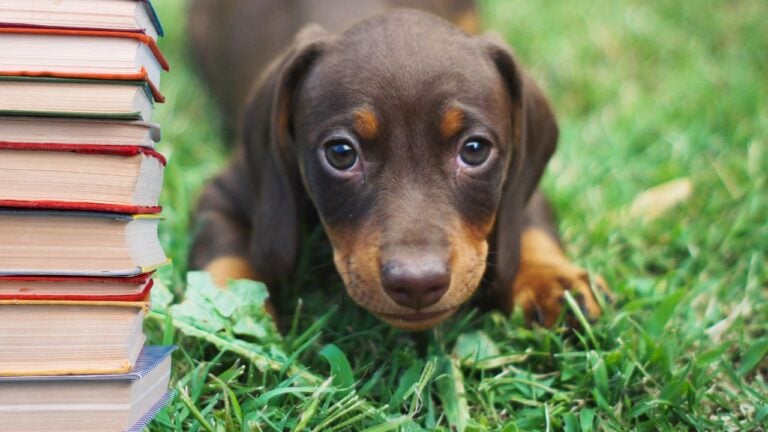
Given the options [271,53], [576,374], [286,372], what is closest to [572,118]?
[271,53]

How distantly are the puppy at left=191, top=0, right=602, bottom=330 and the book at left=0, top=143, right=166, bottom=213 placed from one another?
2.65ft

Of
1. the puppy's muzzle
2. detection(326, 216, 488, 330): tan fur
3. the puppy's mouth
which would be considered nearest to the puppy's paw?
detection(326, 216, 488, 330): tan fur

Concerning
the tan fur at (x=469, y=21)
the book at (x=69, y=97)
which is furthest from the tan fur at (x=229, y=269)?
the tan fur at (x=469, y=21)

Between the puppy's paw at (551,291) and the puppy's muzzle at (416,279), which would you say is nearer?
the puppy's muzzle at (416,279)

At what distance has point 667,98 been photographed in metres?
5.25

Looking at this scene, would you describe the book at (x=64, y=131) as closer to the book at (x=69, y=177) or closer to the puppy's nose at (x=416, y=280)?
the book at (x=69, y=177)

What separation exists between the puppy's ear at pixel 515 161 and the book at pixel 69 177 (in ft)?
4.80

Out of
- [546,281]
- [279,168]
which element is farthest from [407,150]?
[546,281]

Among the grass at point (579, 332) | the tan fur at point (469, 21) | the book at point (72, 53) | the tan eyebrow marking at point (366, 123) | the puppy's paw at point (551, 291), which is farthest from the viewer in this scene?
the tan fur at point (469, 21)

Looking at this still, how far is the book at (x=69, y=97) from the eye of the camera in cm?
193

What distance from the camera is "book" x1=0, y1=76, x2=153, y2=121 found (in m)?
1.93

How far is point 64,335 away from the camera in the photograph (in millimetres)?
1996

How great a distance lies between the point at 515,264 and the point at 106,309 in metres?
1.56

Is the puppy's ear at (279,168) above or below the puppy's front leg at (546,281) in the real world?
above
